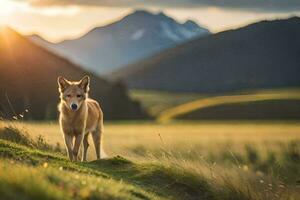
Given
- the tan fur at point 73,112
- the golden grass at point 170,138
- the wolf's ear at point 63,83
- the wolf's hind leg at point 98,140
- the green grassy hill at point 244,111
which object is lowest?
the green grassy hill at point 244,111

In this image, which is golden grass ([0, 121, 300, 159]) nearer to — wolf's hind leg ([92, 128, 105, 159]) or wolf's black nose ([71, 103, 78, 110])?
wolf's hind leg ([92, 128, 105, 159])

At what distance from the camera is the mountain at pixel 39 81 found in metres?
109

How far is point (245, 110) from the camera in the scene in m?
109

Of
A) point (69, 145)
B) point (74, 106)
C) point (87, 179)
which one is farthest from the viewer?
point (69, 145)

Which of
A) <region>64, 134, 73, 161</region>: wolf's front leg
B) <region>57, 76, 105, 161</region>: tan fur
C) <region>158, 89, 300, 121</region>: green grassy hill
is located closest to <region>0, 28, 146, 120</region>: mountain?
<region>158, 89, 300, 121</region>: green grassy hill

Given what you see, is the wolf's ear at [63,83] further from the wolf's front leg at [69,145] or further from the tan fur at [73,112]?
the wolf's front leg at [69,145]

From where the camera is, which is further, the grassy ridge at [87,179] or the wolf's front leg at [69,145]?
the wolf's front leg at [69,145]

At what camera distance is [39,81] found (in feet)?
392

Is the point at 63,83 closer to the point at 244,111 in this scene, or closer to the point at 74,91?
the point at 74,91

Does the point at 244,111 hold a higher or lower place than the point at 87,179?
lower

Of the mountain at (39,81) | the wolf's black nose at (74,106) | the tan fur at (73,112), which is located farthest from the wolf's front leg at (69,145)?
the mountain at (39,81)

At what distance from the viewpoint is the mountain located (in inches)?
4304

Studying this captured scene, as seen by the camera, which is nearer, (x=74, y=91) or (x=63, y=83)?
(x=74, y=91)

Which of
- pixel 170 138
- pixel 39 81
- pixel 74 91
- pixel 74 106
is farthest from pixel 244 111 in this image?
pixel 74 106
